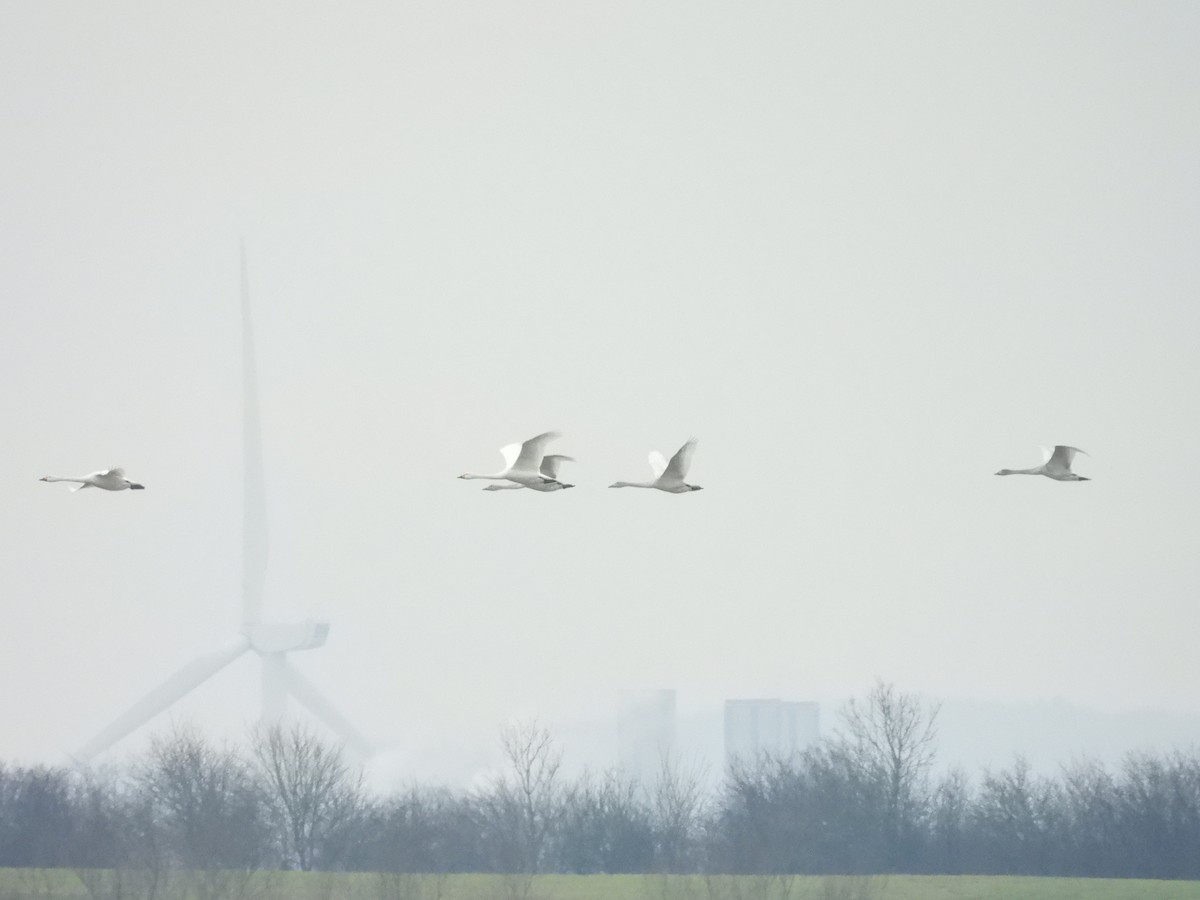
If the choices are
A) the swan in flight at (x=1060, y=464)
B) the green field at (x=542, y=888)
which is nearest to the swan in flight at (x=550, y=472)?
the swan in flight at (x=1060, y=464)

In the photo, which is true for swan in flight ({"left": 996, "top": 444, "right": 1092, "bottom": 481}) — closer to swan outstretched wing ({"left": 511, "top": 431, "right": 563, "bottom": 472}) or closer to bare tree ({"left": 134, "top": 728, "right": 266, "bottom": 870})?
swan outstretched wing ({"left": 511, "top": 431, "right": 563, "bottom": 472})

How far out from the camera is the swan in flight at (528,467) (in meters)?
51.6

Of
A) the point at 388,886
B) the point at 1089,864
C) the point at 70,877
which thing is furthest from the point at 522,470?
the point at 1089,864

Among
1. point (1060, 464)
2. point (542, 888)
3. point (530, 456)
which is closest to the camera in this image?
point (530, 456)

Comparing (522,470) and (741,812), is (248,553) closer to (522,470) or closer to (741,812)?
(741,812)

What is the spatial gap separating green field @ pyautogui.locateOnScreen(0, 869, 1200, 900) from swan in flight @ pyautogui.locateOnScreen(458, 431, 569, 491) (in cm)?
5299

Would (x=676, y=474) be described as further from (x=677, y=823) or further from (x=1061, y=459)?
(x=677, y=823)

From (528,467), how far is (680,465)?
446 centimetres

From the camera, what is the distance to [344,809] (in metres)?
125

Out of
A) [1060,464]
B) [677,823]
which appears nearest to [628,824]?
[677,823]

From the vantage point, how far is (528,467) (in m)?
52.1

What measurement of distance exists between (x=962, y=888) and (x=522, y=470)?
62.3 m

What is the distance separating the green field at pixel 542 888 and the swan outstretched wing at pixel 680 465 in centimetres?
5095

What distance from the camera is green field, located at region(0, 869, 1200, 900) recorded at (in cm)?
10400
